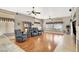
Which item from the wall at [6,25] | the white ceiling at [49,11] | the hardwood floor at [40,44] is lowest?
the hardwood floor at [40,44]

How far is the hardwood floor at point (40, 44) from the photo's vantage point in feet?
8.47

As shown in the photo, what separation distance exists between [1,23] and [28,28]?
655 millimetres

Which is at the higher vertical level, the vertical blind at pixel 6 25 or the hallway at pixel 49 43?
the vertical blind at pixel 6 25

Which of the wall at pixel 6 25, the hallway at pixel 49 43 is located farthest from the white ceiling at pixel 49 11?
the hallway at pixel 49 43

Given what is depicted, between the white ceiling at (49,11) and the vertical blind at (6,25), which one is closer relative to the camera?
the vertical blind at (6,25)

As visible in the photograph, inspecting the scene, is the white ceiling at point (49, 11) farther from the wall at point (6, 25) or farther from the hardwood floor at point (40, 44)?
the hardwood floor at point (40, 44)

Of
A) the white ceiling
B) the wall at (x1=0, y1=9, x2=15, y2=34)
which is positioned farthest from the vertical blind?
the white ceiling

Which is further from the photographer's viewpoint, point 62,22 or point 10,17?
point 62,22

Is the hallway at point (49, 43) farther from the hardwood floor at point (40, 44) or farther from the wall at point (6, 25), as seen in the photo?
the wall at point (6, 25)

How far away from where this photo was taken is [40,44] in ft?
8.63
